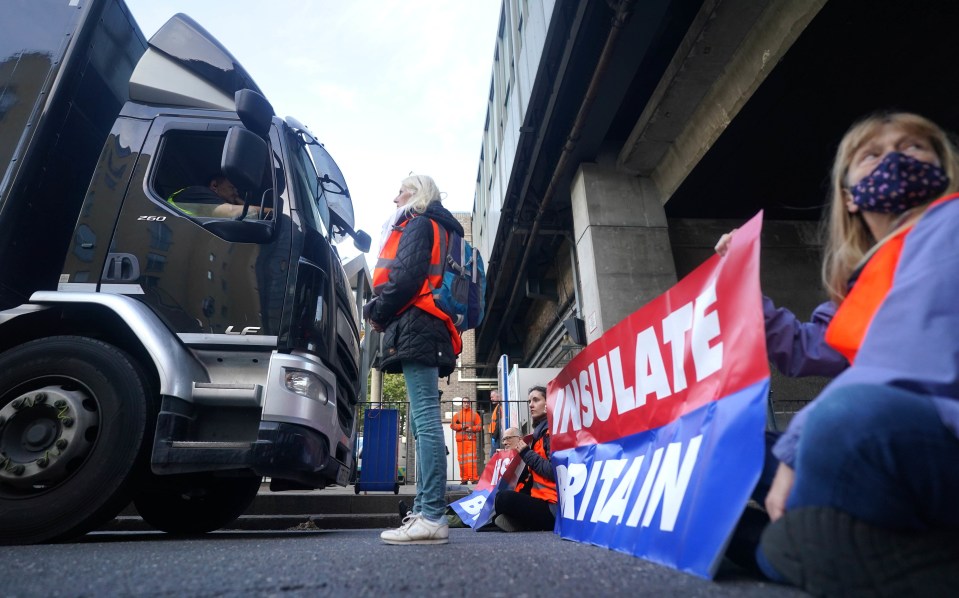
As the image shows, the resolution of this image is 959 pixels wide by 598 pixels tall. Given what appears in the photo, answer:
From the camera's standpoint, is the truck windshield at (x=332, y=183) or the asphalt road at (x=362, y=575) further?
the truck windshield at (x=332, y=183)

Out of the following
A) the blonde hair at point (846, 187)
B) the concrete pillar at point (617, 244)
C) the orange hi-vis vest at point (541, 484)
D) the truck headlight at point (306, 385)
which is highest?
the concrete pillar at point (617, 244)

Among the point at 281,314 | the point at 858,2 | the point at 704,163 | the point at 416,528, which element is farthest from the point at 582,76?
the point at 416,528

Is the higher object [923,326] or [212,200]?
[212,200]

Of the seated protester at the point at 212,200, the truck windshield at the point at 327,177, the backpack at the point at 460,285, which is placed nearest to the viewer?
the backpack at the point at 460,285

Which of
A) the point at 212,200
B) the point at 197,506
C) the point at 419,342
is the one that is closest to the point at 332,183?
the point at 212,200

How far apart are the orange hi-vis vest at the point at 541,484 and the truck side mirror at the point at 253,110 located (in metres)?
3.28

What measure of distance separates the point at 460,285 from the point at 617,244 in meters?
4.97

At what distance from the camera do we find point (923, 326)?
3.18ft

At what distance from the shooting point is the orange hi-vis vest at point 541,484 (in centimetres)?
426

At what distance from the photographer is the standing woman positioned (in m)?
2.71

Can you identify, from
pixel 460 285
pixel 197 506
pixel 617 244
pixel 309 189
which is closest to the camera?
pixel 460 285

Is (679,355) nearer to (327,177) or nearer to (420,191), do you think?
(420,191)

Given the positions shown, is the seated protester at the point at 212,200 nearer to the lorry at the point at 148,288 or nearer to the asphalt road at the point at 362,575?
the lorry at the point at 148,288

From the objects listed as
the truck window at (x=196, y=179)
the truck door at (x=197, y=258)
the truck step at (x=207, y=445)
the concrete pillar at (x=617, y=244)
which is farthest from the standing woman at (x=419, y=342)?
the concrete pillar at (x=617, y=244)
